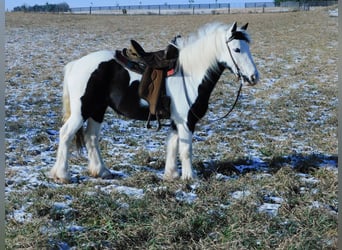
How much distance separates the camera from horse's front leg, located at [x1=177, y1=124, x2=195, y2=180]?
4852mm

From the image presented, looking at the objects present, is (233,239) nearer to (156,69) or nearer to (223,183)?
(223,183)

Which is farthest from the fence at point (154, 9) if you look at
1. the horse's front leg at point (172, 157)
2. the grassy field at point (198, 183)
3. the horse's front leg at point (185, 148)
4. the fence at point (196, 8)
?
the horse's front leg at point (185, 148)

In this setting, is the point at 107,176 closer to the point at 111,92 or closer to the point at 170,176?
the point at 170,176

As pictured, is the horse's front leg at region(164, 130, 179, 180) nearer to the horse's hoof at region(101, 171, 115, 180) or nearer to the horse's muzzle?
the horse's hoof at region(101, 171, 115, 180)

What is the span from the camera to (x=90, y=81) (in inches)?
188

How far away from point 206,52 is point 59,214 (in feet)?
7.94

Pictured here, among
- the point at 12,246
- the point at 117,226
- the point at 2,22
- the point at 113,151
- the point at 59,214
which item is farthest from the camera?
the point at 113,151

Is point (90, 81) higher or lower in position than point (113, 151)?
higher

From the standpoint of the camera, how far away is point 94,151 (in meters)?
5.09

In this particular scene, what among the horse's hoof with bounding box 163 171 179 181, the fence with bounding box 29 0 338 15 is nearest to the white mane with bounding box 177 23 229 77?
the horse's hoof with bounding box 163 171 179 181

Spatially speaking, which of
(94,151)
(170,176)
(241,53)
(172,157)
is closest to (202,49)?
(241,53)

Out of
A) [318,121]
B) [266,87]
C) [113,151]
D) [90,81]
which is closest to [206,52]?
[90,81]

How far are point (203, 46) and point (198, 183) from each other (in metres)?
1.59

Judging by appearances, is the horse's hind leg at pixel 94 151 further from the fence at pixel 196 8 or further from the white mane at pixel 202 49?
the fence at pixel 196 8
